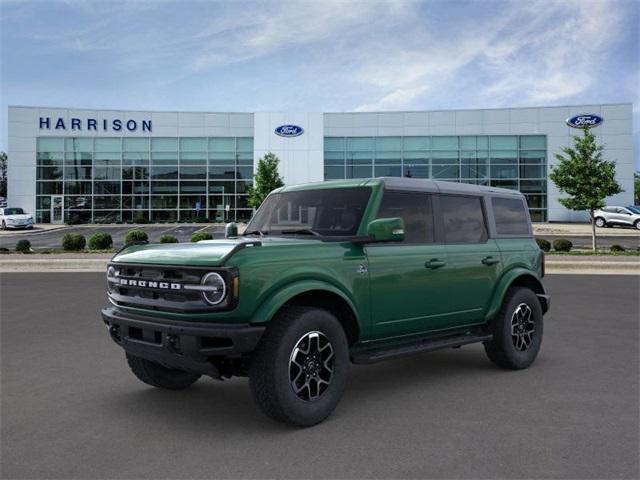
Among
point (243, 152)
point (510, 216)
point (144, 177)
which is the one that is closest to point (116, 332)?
point (510, 216)

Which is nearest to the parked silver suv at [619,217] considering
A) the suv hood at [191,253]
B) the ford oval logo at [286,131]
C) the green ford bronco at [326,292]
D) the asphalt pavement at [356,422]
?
the ford oval logo at [286,131]

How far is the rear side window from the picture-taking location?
641 centimetres

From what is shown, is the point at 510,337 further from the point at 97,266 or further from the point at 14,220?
the point at 14,220

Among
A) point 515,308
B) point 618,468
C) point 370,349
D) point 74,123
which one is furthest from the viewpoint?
point 74,123

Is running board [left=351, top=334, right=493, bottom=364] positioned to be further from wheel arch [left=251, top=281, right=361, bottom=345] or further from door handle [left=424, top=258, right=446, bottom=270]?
door handle [left=424, top=258, right=446, bottom=270]

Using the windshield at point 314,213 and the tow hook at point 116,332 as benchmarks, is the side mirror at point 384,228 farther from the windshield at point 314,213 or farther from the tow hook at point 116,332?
the tow hook at point 116,332

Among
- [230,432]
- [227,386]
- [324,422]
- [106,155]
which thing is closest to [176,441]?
[230,432]

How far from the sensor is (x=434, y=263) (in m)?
5.34

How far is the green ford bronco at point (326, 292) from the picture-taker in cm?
407

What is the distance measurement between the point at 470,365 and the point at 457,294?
4.10ft

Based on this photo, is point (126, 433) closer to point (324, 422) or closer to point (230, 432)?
point (230, 432)

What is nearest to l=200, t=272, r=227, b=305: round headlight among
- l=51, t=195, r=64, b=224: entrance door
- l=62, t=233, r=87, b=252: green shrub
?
l=62, t=233, r=87, b=252: green shrub

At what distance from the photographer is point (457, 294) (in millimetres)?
5551

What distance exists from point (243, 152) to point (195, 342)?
147ft
